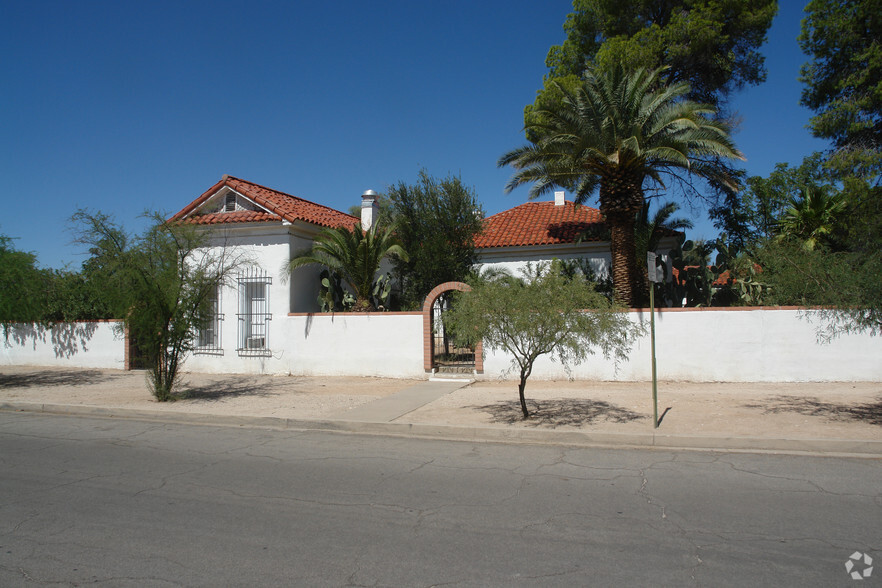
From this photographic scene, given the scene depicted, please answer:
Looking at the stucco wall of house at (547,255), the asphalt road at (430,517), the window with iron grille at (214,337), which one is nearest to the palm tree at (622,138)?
the stucco wall of house at (547,255)

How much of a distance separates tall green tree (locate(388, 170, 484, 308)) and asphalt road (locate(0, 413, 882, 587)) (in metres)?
9.48

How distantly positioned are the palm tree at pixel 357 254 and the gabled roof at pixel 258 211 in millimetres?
1105

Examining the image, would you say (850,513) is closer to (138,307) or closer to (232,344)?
(138,307)

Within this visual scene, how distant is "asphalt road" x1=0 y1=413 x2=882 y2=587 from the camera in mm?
4258

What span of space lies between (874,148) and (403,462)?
19974 mm

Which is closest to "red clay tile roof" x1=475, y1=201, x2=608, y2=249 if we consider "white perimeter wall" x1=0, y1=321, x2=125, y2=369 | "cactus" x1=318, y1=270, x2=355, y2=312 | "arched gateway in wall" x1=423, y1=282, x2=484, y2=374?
"arched gateway in wall" x1=423, y1=282, x2=484, y2=374

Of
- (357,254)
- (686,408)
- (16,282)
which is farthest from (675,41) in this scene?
(16,282)

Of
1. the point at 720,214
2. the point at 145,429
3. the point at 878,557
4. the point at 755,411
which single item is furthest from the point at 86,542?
the point at 720,214

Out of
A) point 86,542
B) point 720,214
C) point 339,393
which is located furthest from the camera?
point 720,214

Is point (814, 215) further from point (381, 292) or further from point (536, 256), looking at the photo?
point (381, 292)

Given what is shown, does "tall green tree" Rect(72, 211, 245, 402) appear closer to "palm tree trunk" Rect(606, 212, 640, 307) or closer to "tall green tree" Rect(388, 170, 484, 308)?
"tall green tree" Rect(388, 170, 484, 308)

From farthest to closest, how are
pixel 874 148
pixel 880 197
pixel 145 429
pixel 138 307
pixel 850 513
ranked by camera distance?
1. pixel 874 148
2. pixel 880 197
3. pixel 138 307
4. pixel 145 429
5. pixel 850 513

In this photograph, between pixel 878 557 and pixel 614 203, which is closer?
pixel 878 557

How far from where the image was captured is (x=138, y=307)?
1203 centimetres
